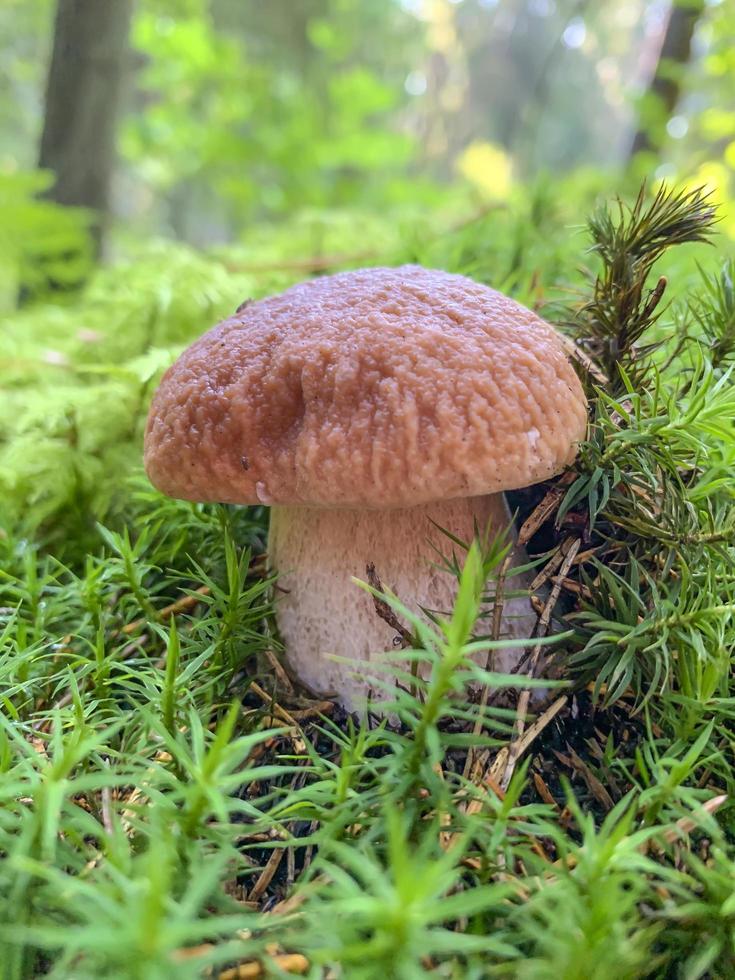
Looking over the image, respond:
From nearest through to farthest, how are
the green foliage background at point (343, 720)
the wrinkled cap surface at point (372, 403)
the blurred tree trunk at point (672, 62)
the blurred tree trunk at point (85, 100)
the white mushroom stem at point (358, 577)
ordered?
the green foliage background at point (343, 720)
the wrinkled cap surface at point (372, 403)
the white mushroom stem at point (358, 577)
the blurred tree trunk at point (85, 100)
the blurred tree trunk at point (672, 62)

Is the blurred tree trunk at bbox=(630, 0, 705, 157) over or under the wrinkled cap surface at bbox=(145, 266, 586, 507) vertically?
over

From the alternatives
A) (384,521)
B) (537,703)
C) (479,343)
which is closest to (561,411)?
(479,343)

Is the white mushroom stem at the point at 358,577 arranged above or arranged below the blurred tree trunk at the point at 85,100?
below

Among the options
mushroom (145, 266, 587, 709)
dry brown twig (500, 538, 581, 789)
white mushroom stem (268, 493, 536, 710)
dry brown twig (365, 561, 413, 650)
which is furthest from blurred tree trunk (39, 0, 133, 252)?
dry brown twig (500, 538, 581, 789)

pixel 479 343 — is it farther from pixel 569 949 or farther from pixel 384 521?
pixel 569 949

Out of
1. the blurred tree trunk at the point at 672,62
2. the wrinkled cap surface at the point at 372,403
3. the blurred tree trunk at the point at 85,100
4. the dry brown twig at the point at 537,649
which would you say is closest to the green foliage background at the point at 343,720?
the dry brown twig at the point at 537,649

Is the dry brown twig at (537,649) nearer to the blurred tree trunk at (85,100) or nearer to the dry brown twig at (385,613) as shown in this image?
the dry brown twig at (385,613)

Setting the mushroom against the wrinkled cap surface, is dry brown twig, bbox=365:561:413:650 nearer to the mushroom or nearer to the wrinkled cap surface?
the mushroom
